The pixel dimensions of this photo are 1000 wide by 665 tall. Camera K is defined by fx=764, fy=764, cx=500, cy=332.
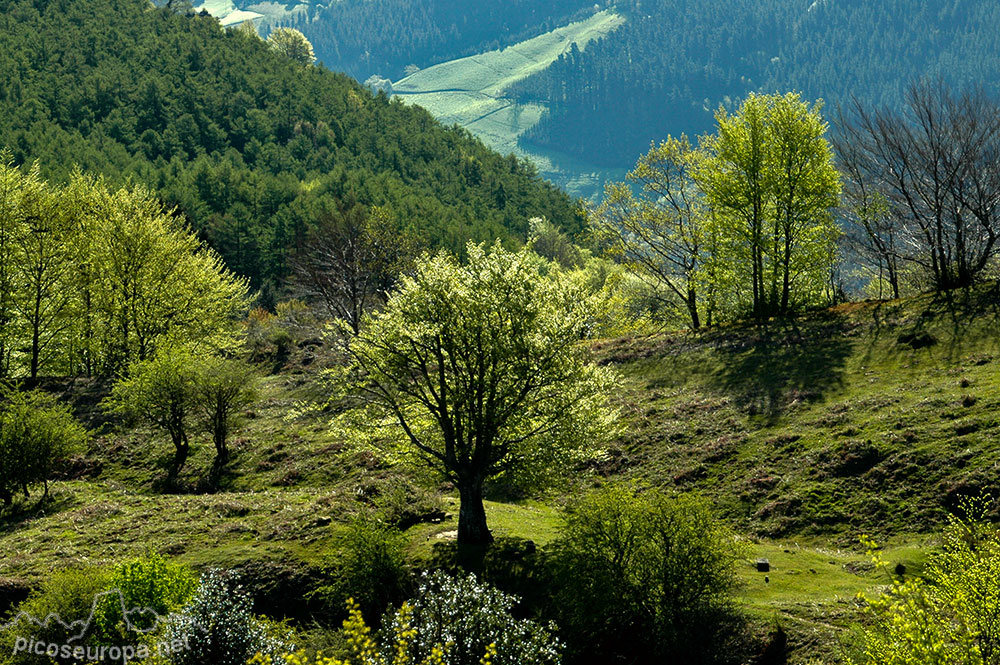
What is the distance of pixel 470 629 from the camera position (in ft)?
64.9

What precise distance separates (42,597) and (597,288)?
3119 inches

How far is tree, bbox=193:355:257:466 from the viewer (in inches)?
1716

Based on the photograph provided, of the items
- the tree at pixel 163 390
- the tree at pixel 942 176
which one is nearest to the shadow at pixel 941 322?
the tree at pixel 942 176

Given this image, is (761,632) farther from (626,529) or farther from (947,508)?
(947,508)

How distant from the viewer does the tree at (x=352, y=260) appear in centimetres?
7750

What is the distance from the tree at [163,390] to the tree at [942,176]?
44930 millimetres

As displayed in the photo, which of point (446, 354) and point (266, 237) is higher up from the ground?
point (266, 237)

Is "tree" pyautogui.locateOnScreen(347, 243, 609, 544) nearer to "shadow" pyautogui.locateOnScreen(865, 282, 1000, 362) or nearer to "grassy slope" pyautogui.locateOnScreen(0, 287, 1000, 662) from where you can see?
"grassy slope" pyautogui.locateOnScreen(0, 287, 1000, 662)

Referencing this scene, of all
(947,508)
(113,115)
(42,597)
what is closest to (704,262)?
(947,508)

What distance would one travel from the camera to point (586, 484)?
123ft

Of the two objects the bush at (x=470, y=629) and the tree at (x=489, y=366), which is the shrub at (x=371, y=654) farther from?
the tree at (x=489, y=366)

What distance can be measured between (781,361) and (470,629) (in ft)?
102

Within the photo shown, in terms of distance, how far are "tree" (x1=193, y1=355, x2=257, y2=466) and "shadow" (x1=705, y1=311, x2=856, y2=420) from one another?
2746cm

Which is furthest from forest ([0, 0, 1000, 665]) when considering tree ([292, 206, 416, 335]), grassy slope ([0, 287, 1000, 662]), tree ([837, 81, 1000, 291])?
tree ([292, 206, 416, 335])
